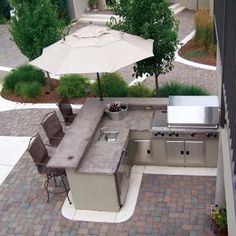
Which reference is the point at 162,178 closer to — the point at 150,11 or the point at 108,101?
the point at 108,101

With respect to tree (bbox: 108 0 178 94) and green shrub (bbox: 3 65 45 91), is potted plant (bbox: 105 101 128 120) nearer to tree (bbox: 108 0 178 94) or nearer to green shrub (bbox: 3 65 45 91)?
tree (bbox: 108 0 178 94)

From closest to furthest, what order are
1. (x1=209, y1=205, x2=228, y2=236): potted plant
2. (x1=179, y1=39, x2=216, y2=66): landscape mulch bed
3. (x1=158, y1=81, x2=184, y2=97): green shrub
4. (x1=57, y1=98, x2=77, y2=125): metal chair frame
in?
(x1=209, y1=205, x2=228, y2=236): potted plant
(x1=57, y1=98, x2=77, y2=125): metal chair frame
(x1=158, y1=81, x2=184, y2=97): green shrub
(x1=179, y1=39, x2=216, y2=66): landscape mulch bed

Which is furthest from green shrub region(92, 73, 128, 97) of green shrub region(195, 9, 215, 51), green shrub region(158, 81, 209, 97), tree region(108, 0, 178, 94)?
green shrub region(195, 9, 215, 51)

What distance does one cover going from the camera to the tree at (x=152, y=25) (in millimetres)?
10070

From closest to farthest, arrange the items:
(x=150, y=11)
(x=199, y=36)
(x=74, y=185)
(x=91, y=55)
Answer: (x=74, y=185) < (x=91, y=55) < (x=150, y=11) < (x=199, y=36)

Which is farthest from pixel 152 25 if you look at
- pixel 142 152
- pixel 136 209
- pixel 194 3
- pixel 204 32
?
pixel 194 3

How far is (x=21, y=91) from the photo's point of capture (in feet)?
44.4

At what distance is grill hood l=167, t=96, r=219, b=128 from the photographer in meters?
8.49

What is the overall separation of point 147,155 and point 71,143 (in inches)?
74.1

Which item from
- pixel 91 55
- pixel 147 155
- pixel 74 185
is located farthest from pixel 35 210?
pixel 91 55

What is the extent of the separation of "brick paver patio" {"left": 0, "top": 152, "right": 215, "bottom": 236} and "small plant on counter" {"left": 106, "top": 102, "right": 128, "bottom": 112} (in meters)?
1.75


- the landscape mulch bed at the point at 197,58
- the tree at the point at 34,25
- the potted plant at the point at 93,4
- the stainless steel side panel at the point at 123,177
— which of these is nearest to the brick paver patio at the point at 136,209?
the stainless steel side panel at the point at 123,177

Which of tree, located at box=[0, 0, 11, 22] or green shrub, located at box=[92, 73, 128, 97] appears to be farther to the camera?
tree, located at box=[0, 0, 11, 22]

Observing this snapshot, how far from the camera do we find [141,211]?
8.22 metres
